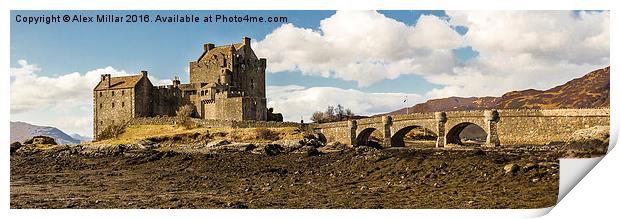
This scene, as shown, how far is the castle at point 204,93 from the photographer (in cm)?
3553

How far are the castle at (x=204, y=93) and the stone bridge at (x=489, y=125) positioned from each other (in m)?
4.17

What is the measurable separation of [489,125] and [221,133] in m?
12.9

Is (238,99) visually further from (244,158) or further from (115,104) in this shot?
(244,158)

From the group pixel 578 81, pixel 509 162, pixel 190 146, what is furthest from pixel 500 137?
pixel 190 146

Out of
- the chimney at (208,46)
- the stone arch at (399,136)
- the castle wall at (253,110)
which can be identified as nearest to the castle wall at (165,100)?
the chimney at (208,46)

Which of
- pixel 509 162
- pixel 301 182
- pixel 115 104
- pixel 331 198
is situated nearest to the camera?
pixel 331 198

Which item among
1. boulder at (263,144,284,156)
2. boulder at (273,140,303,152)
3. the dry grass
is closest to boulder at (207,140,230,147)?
the dry grass

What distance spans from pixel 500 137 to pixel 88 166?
51.1 ft

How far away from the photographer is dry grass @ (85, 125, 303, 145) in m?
30.9

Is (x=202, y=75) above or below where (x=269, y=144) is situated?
above

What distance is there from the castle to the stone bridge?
4175mm

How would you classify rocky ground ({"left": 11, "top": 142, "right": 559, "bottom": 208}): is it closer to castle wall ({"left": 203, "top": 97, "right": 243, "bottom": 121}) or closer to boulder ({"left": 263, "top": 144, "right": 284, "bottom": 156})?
boulder ({"left": 263, "top": 144, "right": 284, "bottom": 156})

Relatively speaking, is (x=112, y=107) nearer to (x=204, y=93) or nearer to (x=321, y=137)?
(x=204, y=93)

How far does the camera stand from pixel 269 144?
A: 27891mm
